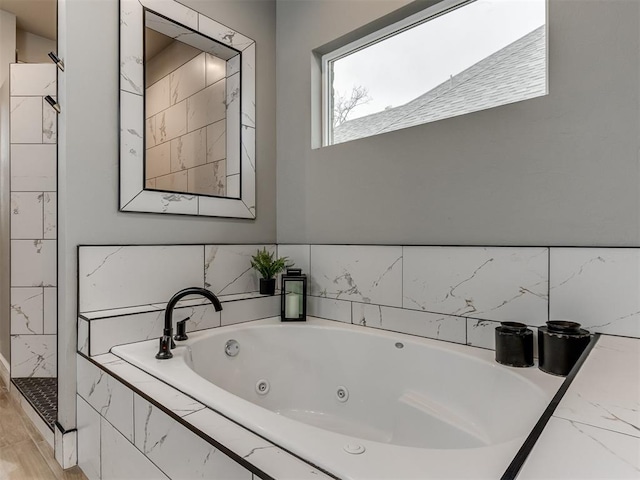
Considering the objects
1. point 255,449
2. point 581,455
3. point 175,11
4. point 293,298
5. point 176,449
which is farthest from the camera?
point 293,298

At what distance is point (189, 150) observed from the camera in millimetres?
2137

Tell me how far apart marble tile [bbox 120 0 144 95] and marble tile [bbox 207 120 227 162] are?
49cm

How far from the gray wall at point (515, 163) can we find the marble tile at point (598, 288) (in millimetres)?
46

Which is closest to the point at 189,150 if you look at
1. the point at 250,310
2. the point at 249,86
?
the point at 249,86

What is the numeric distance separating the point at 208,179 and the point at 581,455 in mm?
1970

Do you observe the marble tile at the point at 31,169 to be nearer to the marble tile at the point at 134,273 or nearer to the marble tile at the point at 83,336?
the marble tile at the point at 134,273

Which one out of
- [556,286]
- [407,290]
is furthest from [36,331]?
[556,286]

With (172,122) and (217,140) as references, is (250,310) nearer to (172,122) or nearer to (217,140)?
(217,140)

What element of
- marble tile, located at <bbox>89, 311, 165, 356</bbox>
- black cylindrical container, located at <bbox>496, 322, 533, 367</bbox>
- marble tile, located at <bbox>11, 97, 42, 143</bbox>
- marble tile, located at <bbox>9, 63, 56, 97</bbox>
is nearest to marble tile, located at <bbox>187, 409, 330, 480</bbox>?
marble tile, located at <bbox>89, 311, 165, 356</bbox>

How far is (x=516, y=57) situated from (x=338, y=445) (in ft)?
5.22

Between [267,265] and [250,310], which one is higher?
[267,265]

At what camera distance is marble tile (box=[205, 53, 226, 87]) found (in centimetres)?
220

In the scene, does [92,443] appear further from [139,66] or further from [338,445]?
[139,66]

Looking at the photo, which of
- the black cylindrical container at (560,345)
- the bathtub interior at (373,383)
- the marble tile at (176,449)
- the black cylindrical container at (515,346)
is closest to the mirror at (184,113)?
the bathtub interior at (373,383)
